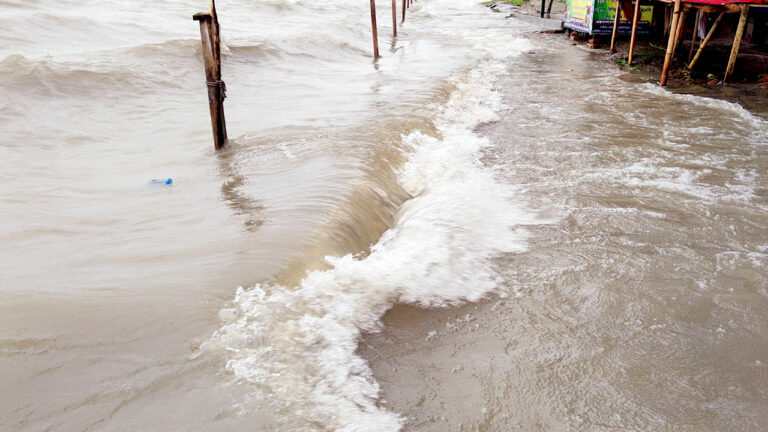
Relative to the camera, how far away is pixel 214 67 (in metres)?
6.57

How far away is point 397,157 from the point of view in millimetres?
7086

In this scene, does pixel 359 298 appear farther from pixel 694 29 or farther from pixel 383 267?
pixel 694 29

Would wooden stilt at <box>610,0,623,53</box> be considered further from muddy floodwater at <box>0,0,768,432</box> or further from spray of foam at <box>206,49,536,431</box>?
spray of foam at <box>206,49,536,431</box>

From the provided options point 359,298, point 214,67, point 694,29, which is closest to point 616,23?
point 694,29

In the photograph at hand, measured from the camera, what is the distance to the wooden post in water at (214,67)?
6.37m

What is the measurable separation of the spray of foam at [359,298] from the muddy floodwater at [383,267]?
18 millimetres

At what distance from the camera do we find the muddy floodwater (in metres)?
2.87

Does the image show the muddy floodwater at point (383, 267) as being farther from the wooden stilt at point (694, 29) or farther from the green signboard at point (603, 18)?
the green signboard at point (603, 18)

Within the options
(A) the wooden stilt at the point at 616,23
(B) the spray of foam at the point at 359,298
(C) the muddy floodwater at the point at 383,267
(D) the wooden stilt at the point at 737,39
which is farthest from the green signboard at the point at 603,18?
Result: (B) the spray of foam at the point at 359,298

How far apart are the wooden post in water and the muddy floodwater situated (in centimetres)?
35

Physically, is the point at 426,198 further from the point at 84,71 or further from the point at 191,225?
the point at 84,71

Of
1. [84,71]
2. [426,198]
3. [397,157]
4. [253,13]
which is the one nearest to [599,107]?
[397,157]

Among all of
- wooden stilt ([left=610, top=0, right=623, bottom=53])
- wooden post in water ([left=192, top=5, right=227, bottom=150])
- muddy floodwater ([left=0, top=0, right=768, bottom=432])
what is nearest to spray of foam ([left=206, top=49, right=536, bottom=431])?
muddy floodwater ([left=0, top=0, right=768, bottom=432])

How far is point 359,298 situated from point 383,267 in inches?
19.5
